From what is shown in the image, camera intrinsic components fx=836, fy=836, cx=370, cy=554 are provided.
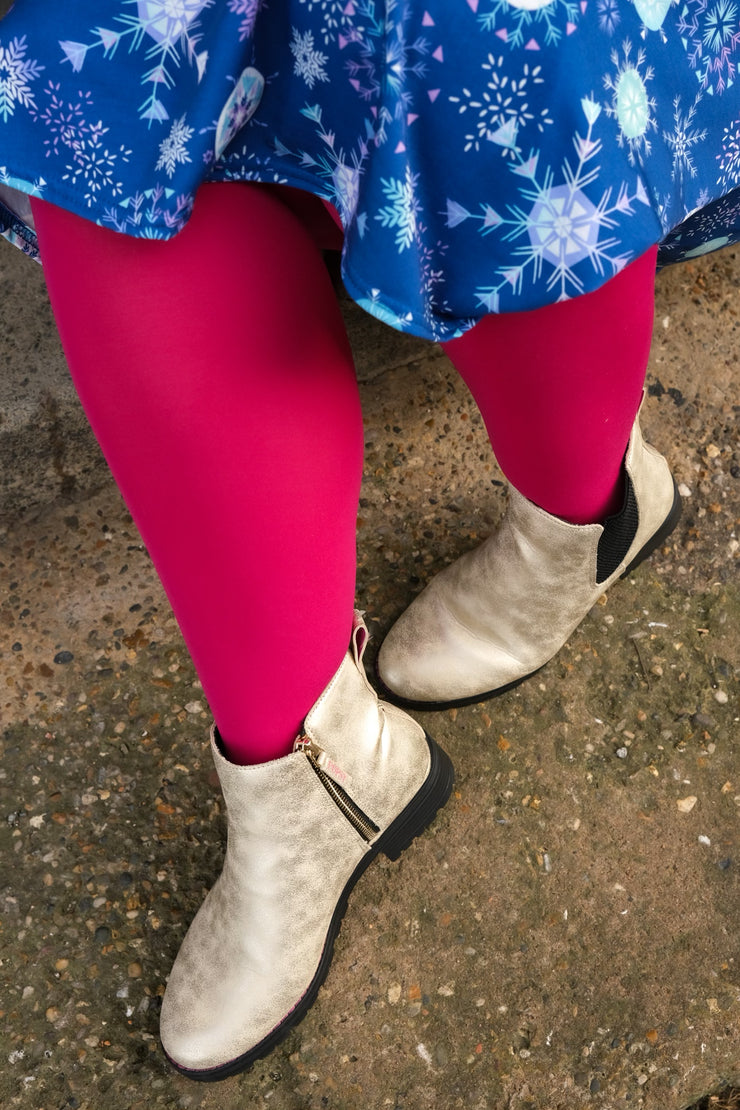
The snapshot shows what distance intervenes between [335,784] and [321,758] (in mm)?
57

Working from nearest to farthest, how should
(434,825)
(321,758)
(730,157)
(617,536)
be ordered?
(730,157)
(321,758)
(617,536)
(434,825)

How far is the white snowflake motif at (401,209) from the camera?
0.49 meters

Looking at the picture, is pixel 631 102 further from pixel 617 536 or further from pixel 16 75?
pixel 617 536

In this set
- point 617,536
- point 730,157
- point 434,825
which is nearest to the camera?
point 730,157

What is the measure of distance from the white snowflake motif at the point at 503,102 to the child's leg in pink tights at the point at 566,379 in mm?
169

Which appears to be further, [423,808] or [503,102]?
[423,808]

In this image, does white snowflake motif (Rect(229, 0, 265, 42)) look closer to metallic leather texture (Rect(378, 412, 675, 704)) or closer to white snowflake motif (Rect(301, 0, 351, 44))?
white snowflake motif (Rect(301, 0, 351, 44))

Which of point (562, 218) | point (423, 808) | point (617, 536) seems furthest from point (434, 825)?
point (562, 218)

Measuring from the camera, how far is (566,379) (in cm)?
68

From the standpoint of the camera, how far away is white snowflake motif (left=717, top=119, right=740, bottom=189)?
58cm

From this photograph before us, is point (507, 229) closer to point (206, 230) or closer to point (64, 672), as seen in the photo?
point (206, 230)

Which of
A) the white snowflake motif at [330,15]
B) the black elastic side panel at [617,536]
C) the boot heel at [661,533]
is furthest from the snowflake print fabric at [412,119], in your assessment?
the boot heel at [661,533]

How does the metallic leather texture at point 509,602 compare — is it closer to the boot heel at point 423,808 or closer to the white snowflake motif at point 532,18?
the boot heel at point 423,808

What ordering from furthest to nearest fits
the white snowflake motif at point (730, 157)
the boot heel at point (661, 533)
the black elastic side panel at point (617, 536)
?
the boot heel at point (661, 533) < the black elastic side panel at point (617, 536) < the white snowflake motif at point (730, 157)
